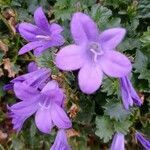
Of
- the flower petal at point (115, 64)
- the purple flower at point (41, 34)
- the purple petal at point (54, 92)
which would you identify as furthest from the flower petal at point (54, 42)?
the flower petal at point (115, 64)

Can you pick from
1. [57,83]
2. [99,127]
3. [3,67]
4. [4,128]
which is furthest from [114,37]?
[4,128]


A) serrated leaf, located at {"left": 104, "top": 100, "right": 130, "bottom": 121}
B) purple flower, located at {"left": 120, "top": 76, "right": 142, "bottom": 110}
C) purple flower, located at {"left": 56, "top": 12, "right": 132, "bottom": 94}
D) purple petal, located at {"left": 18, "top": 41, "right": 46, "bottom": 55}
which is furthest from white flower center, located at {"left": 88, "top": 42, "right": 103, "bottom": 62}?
serrated leaf, located at {"left": 104, "top": 100, "right": 130, "bottom": 121}

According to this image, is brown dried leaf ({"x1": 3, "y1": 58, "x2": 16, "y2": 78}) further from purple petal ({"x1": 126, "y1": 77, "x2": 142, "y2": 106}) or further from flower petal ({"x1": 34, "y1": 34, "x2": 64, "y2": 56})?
purple petal ({"x1": 126, "y1": 77, "x2": 142, "y2": 106})

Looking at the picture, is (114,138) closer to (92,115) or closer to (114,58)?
(92,115)

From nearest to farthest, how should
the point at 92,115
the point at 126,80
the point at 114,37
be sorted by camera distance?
the point at 114,37 → the point at 126,80 → the point at 92,115

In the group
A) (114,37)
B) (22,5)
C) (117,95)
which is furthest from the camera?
(22,5)

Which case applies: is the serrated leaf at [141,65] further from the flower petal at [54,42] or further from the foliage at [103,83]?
the flower petal at [54,42]
